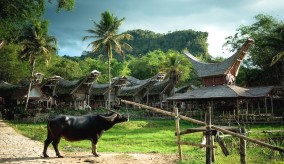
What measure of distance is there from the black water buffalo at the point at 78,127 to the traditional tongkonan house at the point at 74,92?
29132mm

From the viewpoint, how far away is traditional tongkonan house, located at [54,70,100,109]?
4069 cm

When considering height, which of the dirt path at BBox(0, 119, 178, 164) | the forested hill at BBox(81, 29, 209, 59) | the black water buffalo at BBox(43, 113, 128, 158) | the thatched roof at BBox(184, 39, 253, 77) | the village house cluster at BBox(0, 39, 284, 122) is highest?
the forested hill at BBox(81, 29, 209, 59)

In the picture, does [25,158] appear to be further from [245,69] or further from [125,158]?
[245,69]

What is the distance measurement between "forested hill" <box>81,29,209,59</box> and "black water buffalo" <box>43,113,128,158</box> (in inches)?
2998

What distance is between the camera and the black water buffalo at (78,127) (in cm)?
1044

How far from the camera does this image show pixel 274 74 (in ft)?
133

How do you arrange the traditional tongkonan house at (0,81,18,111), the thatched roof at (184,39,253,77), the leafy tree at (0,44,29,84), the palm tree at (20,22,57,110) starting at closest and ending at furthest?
1. the thatched roof at (184,39,253,77)
2. the palm tree at (20,22,57,110)
3. the traditional tongkonan house at (0,81,18,111)
4. the leafy tree at (0,44,29,84)

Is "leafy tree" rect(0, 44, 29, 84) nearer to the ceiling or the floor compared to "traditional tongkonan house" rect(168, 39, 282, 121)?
nearer to the ceiling

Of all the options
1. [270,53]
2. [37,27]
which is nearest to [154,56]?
[270,53]

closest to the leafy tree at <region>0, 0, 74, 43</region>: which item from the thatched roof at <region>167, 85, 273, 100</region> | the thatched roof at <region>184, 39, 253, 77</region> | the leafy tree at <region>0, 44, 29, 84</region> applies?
the thatched roof at <region>167, 85, 273, 100</region>

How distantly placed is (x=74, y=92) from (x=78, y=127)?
31.1m

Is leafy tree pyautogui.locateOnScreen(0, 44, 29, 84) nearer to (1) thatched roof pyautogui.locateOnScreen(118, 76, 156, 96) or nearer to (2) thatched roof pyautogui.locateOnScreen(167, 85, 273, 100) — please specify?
(1) thatched roof pyautogui.locateOnScreen(118, 76, 156, 96)

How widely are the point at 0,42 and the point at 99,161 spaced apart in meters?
14.4

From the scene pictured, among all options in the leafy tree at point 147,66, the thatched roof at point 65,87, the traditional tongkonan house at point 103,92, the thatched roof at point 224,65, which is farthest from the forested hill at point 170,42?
the thatched roof at point 65,87
